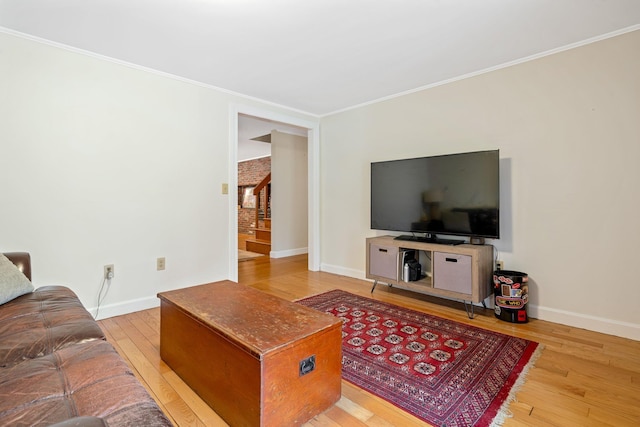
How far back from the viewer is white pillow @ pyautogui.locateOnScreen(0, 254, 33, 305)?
159cm

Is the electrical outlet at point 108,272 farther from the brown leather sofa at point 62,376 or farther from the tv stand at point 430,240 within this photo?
the tv stand at point 430,240

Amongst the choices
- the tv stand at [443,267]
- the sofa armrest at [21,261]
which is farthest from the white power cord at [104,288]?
the tv stand at [443,267]

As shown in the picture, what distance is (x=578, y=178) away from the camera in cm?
239

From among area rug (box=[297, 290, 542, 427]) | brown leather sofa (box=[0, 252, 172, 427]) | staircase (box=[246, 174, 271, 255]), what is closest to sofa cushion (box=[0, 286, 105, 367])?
brown leather sofa (box=[0, 252, 172, 427])

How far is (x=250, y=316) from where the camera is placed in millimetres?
1533

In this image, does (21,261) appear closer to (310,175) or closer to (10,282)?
(10,282)

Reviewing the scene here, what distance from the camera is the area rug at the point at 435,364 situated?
149 centimetres

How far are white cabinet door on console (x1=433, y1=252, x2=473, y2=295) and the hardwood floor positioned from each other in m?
0.25

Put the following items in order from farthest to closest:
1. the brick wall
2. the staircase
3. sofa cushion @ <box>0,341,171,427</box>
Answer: the brick wall < the staircase < sofa cushion @ <box>0,341,171,427</box>

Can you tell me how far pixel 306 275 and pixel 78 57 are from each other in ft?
10.3

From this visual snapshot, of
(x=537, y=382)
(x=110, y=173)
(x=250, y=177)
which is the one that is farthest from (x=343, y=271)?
(x=250, y=177)

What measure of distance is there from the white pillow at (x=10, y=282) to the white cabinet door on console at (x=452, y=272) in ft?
9.38

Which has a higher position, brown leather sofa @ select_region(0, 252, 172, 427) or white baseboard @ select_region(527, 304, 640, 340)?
brown leather sofa @ select_region(0, 252, 172, 427)

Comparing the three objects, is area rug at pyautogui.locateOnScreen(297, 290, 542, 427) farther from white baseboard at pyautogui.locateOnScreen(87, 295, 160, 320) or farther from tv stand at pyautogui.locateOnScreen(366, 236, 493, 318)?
white baseboard at pyautogui.locateOnScreen(87, 295, 160, 320)
